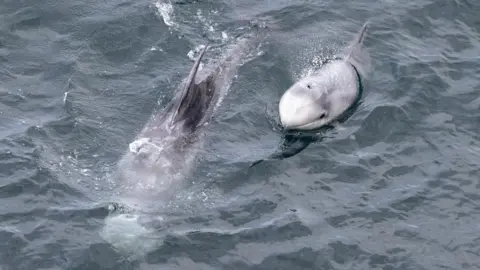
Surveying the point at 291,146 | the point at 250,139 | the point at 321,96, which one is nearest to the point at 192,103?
the point at 250,139

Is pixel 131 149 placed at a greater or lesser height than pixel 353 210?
greater

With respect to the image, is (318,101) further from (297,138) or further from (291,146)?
(291,146)

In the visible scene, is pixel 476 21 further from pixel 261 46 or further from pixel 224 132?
pixel 224 132

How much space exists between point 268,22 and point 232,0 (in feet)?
6.04

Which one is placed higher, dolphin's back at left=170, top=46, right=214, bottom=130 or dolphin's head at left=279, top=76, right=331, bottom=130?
dolphin's back at left=170, top=46, right=214, bottom=130

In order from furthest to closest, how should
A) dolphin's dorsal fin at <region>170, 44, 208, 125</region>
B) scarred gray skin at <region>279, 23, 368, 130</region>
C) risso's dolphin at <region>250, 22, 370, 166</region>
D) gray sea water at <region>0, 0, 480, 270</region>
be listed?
scarred gray skin at <region>279, 23, 368, 130</region> < risso's dolphin at <region>250, 22, 370, 166</region> < dolphin's dorsal fin at <region>170, 44, 208, 125</region> < gray sea water at <region>0, 0, 480, 270</region>

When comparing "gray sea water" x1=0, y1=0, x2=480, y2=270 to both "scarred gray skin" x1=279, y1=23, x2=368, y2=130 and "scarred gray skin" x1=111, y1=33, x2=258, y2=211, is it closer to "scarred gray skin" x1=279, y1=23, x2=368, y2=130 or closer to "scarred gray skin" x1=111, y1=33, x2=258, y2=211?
"scarred gray skin" x1=111, y1=33, x2=258, y2=211

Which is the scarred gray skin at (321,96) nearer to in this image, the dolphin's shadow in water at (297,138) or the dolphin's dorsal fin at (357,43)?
the dolphin's shadow in water at (297,138)

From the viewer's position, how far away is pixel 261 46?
80.2 ft

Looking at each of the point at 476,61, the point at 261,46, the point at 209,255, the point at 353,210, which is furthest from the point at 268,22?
the point at 209,255

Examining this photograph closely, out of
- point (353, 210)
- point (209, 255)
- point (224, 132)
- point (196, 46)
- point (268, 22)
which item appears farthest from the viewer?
point (268, 22)

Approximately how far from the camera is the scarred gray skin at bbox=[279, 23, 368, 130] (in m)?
20.9

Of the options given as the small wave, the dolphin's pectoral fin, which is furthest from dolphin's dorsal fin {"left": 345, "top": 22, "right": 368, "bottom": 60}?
the small wave

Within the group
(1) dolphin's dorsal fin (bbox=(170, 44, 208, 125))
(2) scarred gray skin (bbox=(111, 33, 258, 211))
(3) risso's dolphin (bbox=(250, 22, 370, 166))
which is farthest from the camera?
(3) risso's dolphin (bbox=(250, 22, 370, 166))
